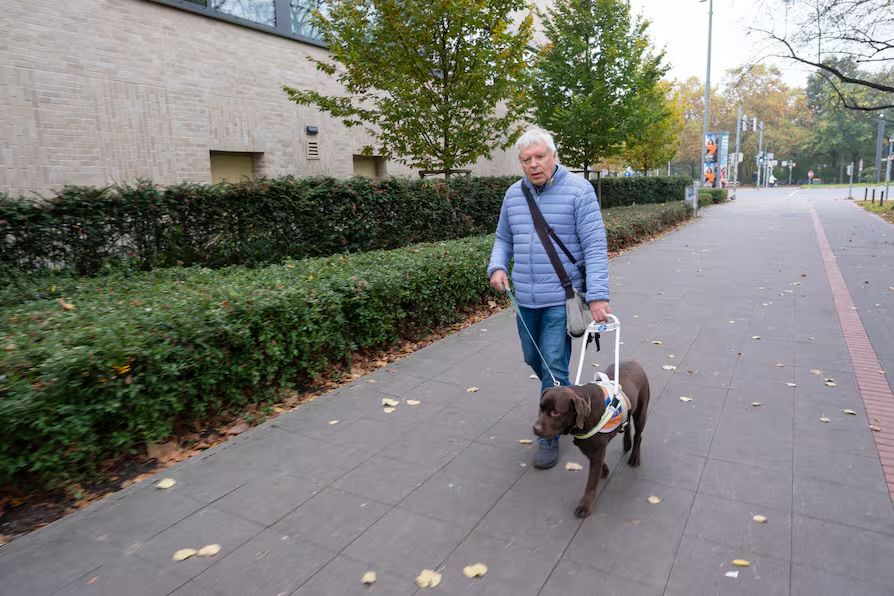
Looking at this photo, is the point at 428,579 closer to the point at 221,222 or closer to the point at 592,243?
the point at 592,243

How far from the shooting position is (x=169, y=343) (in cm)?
362

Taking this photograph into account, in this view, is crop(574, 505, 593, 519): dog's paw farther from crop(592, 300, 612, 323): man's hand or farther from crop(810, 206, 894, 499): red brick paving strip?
crop(810, 206, 894, 499): red brick paving strip

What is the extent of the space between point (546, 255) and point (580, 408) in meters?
1.03

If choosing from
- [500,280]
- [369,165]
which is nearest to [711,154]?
[369,165]

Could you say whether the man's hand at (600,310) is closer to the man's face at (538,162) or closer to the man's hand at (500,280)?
the man's hand at (500,280)

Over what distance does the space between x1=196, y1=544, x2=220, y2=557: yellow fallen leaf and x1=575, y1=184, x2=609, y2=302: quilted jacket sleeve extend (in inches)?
92.0

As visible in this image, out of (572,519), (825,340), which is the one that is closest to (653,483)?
(572,519)

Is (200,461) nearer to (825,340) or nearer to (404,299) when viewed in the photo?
(404,299)

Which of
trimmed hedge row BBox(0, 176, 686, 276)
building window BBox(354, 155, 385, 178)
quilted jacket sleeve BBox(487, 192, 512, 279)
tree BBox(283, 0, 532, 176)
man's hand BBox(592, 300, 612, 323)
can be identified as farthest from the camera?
building window BBox(354, 155, 385, 178)

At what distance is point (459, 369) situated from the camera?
539cm

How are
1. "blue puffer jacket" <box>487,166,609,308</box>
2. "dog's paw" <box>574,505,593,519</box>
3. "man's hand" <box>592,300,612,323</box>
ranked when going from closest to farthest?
"dog's paw" <box>574,505,593,519</box> → "man's hand" <box>592,300,612,323</box> → "blue puffer jacket" <box>487,166,609,308</box>

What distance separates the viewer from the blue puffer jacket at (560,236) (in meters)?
3.28

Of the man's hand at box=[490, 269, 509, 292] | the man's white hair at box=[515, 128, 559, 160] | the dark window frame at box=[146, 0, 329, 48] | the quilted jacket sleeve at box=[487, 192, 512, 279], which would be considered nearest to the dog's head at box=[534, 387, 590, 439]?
the man's hand at box=[490, 269, 509, 292]

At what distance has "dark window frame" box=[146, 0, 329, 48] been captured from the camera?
31.8ft
